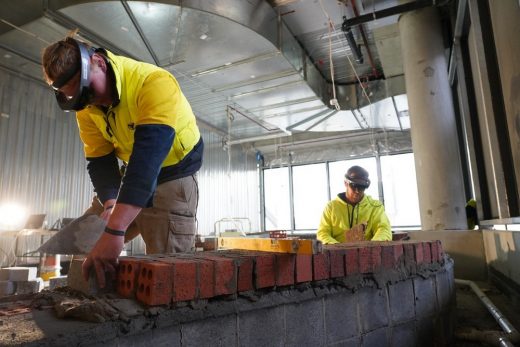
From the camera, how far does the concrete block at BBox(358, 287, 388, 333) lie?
63.8 inches

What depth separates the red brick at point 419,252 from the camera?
1960mm

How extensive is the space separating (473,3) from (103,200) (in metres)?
3.08

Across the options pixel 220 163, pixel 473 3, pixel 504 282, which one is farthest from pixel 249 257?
pixel 220 163

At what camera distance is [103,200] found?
6.16 ft

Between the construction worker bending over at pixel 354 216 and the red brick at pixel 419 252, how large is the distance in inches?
42.9

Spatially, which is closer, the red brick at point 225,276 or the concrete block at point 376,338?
the red brick at point 225,276

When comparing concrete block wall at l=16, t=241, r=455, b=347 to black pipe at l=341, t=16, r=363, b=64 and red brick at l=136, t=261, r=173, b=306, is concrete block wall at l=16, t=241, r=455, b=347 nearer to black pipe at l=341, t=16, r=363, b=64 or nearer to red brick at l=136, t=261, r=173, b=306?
red brick at l=136, t=261, r=173, b=306

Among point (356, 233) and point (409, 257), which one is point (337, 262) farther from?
point (356, 233)

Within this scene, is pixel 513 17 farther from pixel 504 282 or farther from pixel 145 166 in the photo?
pixel 145 166

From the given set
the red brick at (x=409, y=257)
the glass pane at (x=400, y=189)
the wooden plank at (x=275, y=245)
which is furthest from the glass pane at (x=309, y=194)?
the wooden plank at (x=275, y=245)

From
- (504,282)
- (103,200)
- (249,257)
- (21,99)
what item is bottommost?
(504,282)

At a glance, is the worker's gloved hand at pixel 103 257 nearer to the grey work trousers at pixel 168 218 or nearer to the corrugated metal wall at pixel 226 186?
the grey work trousers at pixel 168 218

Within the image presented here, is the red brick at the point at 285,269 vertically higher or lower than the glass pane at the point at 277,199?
lower

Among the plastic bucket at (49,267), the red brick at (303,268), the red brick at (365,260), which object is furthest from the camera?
the plastic bucket at (49,267)
